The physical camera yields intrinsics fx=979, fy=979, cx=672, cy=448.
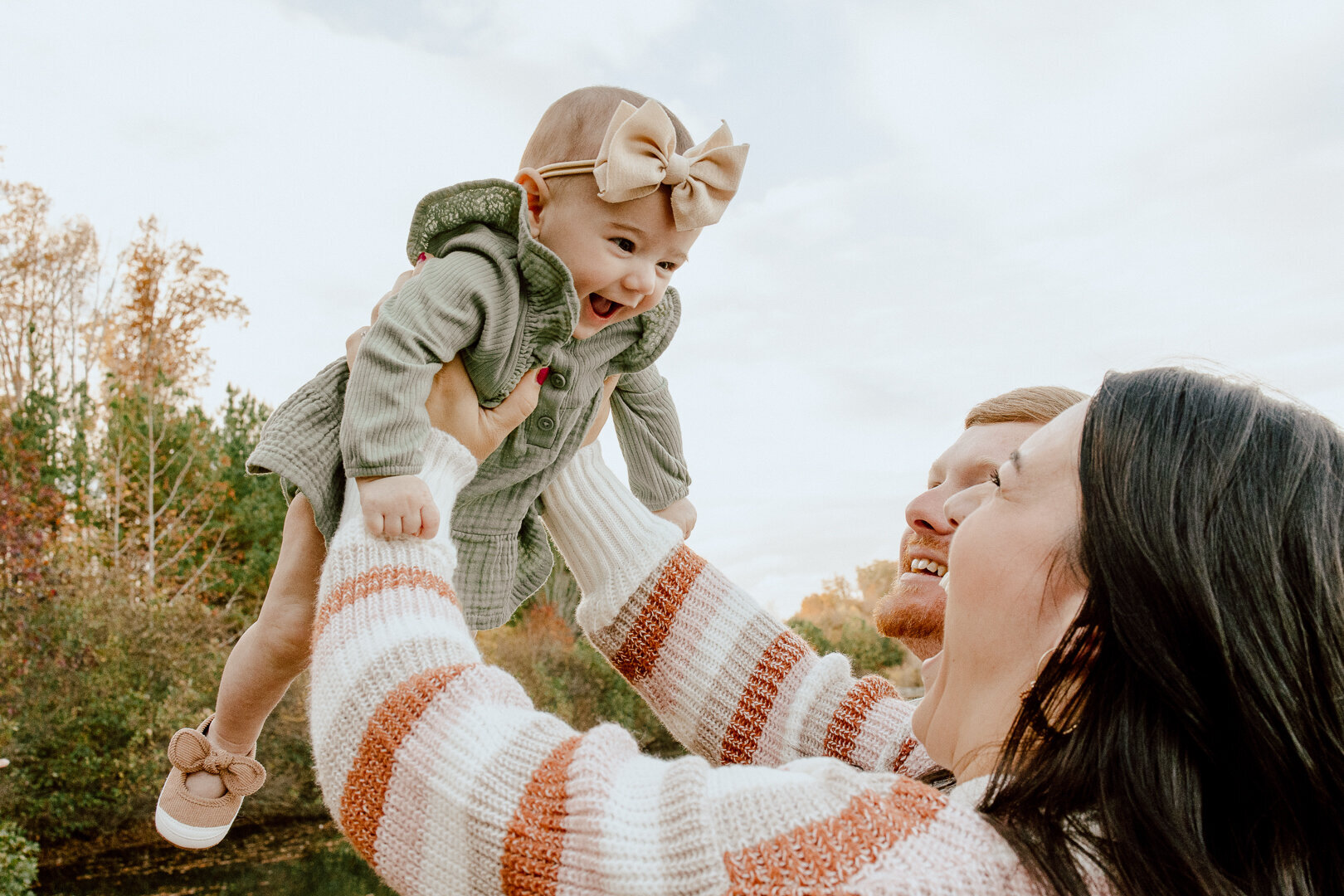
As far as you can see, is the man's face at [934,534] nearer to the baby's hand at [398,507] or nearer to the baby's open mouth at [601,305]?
the baby's open mouth at [601,305]

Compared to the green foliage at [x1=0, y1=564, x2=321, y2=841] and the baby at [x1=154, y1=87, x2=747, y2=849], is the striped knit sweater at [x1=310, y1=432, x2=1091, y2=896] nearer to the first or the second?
the baby at [x1=154, y1=87, x2=747, y2=849]

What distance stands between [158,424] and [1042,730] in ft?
39.6

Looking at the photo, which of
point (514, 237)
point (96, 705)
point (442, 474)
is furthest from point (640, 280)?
point (96, 705)

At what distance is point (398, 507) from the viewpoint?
1.09 meters

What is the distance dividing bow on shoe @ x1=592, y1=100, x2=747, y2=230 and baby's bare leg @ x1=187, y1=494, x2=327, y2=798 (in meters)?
0.65

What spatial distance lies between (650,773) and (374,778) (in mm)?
224

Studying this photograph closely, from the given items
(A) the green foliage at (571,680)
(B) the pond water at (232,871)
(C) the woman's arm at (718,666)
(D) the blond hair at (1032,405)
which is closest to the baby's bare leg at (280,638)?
(C) the woman's arm at (718,666)

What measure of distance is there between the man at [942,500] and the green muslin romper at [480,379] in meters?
0.52

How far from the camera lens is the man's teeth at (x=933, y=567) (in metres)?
1.62

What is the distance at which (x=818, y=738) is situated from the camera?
4.12 ft

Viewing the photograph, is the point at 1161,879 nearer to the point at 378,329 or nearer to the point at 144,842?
the point at 378,329

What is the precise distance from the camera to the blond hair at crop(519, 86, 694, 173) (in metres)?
1.54

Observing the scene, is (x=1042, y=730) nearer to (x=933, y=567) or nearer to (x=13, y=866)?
(x=933, y=567)

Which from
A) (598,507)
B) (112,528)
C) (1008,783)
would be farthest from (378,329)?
(112,528)
